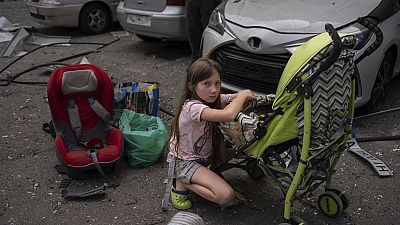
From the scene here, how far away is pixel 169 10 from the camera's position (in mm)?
6609

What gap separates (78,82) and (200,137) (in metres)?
1.46

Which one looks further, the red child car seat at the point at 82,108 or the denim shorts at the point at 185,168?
the red child car seat at the point at 82,108

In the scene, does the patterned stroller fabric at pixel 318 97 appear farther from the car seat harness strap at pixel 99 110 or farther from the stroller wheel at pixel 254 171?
the car seat harness strap at pixel 99 110

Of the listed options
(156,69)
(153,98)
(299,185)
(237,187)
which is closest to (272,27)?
(153,98)

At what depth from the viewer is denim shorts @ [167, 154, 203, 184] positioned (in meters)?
3.19

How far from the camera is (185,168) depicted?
3.22 m

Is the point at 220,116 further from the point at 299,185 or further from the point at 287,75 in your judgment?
the point at 299,185

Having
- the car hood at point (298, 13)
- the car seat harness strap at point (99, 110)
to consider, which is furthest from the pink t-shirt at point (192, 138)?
the car hood at point (298, 13)

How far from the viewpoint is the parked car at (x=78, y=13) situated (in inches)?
328

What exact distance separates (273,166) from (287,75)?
2.10 feet

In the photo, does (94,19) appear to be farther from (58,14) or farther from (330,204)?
(330,204)

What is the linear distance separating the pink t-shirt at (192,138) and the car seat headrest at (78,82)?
1.20 meters

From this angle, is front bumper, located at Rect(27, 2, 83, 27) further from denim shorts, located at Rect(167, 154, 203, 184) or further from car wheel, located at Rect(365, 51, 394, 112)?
denim shorts, located at Rect(167, 154, 203, 184)

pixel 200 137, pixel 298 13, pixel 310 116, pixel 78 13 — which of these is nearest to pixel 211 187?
pixel 200 137
